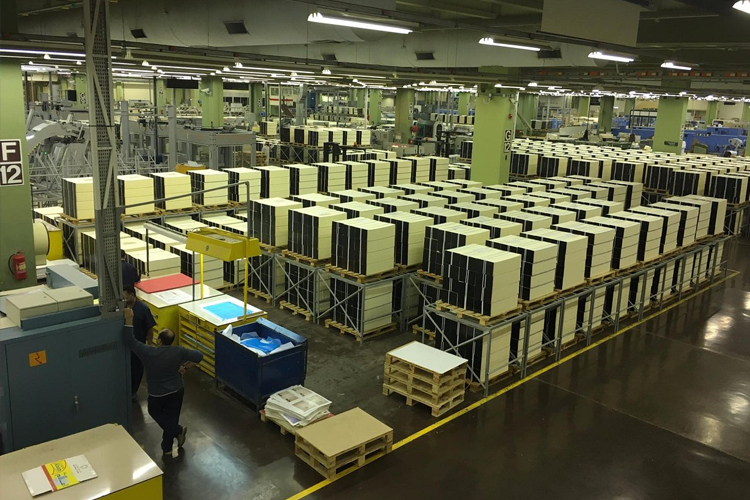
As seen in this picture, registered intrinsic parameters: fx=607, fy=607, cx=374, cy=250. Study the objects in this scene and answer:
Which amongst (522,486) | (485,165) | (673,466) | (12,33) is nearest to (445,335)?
(522,486)

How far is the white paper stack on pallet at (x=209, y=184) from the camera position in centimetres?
1532

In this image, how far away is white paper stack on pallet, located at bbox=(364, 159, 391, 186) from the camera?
761 inches

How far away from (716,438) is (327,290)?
6.84 meters

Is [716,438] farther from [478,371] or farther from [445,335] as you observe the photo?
[445,335]

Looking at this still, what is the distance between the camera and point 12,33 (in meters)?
9.07

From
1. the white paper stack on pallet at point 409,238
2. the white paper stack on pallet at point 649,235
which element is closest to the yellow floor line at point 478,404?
the white paper stack on pallet at point 649,235

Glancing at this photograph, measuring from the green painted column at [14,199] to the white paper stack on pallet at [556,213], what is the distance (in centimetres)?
985

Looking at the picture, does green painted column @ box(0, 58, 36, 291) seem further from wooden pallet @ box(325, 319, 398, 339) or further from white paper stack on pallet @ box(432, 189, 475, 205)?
white paper stack on pallet @ box(432, 189, 475, 205)

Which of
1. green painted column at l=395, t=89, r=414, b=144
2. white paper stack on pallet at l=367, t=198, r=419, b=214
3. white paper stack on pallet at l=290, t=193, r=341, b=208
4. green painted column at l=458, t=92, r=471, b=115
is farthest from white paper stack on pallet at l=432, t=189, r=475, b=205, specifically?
green painted column at l=458, t=92, r=471, b=115

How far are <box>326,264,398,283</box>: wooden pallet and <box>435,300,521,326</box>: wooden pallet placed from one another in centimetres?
164

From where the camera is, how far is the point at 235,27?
9750 mm

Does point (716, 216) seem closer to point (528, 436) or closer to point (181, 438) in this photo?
point (528, 436)

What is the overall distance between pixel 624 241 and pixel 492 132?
10039 millimetres

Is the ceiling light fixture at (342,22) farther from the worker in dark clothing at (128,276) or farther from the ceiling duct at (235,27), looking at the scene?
the worker in dark clothing at (128,276)
